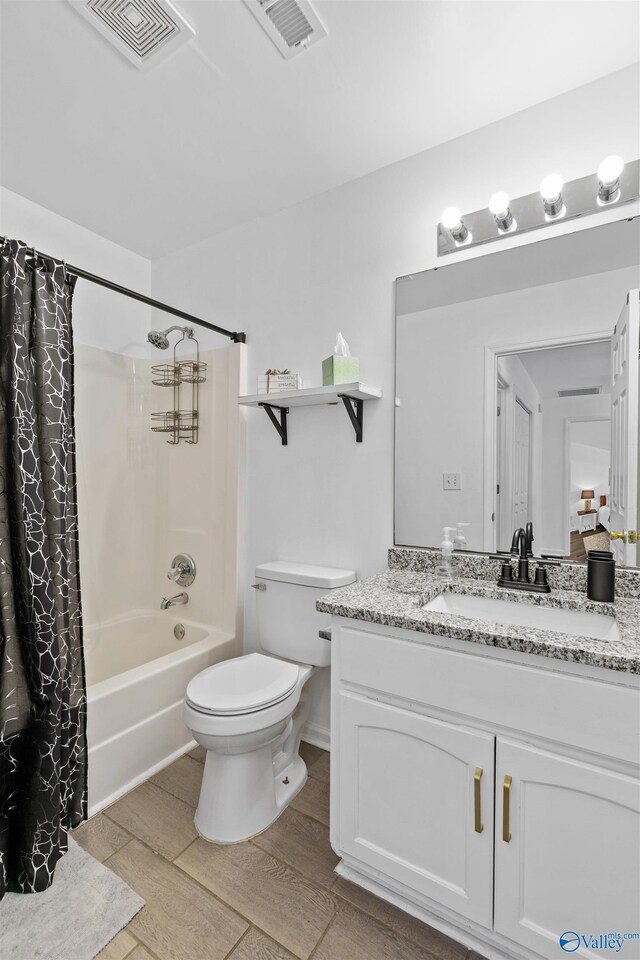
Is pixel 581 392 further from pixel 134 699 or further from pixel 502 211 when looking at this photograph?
pixel 134 699

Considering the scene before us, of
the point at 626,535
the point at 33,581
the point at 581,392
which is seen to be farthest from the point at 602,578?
the point at 33,581

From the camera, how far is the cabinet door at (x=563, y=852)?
943mm

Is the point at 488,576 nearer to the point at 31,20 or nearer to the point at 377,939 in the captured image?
the point at 377,939

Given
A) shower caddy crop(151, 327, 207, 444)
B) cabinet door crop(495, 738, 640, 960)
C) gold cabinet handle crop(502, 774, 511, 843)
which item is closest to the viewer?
cabinet door crop(495, 738, 640, 960)

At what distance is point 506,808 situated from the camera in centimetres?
106

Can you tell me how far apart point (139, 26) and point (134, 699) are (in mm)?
2190

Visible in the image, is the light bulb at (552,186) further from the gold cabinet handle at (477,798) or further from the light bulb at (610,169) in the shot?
the gold cabinet handle at (477,798)

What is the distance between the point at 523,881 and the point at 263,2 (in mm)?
2269

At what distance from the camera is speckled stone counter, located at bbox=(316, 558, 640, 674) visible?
969mm

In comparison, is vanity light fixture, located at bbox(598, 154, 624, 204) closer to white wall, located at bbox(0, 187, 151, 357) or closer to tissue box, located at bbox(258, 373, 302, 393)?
tissue box, located at bbox(258, 373, 302, 393)

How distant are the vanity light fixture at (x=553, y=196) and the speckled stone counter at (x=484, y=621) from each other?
47.9 inches

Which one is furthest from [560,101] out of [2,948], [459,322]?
[2,948]

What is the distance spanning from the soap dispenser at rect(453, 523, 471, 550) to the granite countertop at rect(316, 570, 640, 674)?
0.11 meters

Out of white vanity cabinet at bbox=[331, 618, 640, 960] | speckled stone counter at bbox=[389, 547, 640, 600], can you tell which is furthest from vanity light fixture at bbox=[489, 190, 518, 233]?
white vanity cabinet at bbox=[331, 618, 640, 960]
